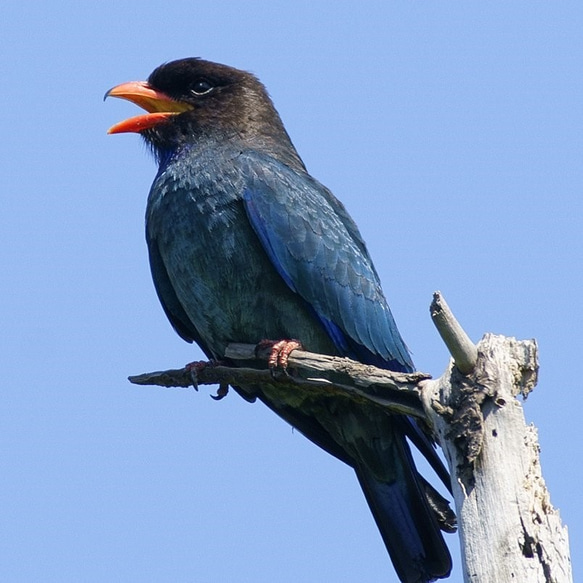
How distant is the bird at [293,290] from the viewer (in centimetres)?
784

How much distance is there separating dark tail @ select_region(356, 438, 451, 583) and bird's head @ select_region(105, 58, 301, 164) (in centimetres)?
284

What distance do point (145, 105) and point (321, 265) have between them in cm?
246

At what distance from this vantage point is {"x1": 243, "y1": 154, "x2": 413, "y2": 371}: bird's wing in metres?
7.97

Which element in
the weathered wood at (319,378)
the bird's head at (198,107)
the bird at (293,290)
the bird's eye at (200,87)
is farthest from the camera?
the bird's eye at (200,87)

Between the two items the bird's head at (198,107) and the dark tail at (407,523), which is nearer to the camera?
the dark tail at (407,523)

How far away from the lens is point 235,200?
320 inches

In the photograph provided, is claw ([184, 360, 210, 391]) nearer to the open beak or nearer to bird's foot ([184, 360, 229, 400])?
bird's foot ([184, 360, 229, 400])

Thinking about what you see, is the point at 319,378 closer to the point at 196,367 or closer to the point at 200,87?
the point at 196,367

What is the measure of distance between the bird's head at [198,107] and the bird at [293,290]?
0.42 meters

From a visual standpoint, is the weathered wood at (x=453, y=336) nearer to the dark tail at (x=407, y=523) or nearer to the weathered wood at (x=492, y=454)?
the weathered wood at (x=492, y=454)

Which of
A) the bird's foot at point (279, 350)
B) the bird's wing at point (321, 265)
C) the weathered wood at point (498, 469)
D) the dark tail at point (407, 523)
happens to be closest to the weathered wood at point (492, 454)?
the weathered wood at point (498, 469)

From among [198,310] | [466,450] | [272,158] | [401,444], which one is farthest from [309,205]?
[466,450]

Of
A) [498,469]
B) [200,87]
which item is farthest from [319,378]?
[200,87]

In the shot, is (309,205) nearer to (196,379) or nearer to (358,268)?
(358,268)
